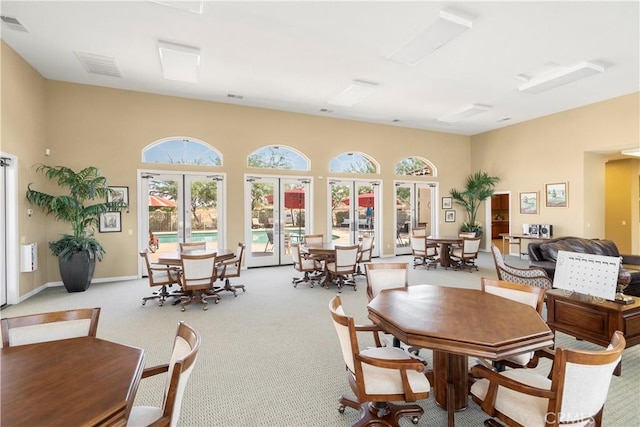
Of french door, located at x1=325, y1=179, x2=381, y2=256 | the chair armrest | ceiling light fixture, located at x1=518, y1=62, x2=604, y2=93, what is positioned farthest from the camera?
french door, located at x1=325, y1=179, x2=381, y2=256

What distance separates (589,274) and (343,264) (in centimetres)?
366

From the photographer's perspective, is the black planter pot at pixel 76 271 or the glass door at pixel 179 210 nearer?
the black planter pot at pixel 76 271

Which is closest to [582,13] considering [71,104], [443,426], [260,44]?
[260,44]

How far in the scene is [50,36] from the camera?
4719 millimetres

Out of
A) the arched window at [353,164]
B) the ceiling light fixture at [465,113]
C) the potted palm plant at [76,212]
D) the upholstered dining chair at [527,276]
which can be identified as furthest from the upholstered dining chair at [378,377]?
the ceiling light fixture at [465,113]

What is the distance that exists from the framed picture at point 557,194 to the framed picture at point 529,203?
336mm

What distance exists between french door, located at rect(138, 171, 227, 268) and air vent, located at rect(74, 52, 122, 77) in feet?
7.00

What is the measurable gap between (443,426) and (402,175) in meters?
8.69

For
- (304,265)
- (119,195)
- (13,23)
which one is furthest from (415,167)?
(13,23)

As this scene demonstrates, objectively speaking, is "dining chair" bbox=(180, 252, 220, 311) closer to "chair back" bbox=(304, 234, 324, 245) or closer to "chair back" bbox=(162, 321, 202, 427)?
"chair back" bbox=(304, 234, 324, 245)

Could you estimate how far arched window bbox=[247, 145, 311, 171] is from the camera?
831 centimetres

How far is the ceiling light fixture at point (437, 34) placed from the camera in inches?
160

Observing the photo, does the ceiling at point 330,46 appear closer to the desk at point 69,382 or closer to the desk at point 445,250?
the desk at point 445,250

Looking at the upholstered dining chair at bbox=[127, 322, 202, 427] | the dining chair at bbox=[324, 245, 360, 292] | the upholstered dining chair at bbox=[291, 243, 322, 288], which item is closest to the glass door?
the upholstered dining chair at bbox=[291, 243, 322, 288]
